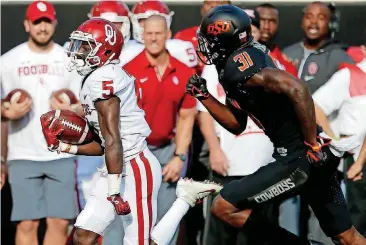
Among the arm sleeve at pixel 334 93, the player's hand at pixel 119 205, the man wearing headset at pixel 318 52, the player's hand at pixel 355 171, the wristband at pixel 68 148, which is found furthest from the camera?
the man wearing headset at pixel 318 52

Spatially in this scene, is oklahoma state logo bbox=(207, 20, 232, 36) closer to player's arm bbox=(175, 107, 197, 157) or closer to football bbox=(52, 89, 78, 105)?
player's arm bbox=(175, 107, 197, 157)

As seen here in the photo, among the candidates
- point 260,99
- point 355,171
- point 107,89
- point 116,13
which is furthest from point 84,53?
point 355,171

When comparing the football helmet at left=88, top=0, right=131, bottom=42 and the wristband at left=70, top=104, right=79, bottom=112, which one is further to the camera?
the football helmet at left=88, top=0, right=131, bottom=42

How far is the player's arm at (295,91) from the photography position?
18.0 feet

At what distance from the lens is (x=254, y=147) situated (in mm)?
6754

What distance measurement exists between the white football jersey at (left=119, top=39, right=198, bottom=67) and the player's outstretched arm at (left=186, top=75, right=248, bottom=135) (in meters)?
1.07

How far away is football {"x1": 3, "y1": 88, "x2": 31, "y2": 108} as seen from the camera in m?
6.78

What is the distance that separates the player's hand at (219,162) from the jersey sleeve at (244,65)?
112 cm

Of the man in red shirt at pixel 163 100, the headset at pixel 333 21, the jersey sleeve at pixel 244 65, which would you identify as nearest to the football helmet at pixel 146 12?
the man in red shirt at pixel 163 100

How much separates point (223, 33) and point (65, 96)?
61.4 inches

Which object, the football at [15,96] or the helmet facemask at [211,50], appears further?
the football at [15,96]

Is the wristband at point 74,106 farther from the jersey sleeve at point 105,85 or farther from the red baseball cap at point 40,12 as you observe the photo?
the jersey sleeve at point 105,85

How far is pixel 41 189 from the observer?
6.91 metres

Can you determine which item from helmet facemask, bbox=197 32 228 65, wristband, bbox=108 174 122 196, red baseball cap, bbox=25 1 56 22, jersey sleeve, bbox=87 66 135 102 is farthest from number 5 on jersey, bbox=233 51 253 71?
red baseball cap, bbox=25 1 56 22
